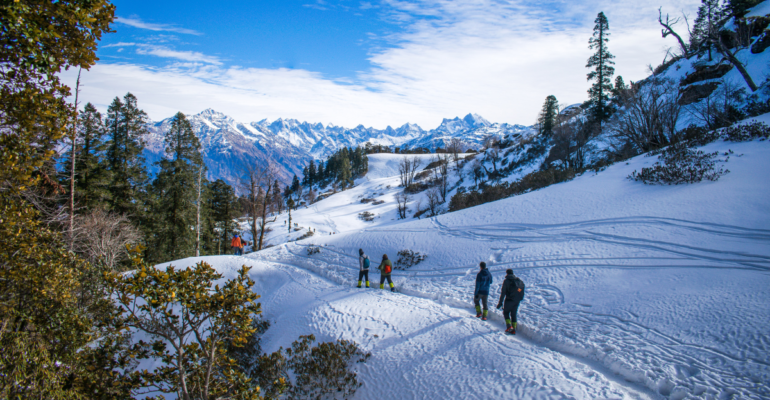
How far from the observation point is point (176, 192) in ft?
83.0

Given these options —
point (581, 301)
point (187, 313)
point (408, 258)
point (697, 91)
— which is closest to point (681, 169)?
point (581, 301)

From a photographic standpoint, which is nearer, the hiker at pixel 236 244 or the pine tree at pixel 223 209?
the hiker at pixel 236 244

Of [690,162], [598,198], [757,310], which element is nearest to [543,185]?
[598,198]

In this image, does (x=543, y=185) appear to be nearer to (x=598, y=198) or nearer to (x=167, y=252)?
(x=598, y=198)

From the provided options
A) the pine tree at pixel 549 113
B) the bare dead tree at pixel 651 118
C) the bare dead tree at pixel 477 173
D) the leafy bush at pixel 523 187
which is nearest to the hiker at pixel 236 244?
the leafy bush at pixel 523 187

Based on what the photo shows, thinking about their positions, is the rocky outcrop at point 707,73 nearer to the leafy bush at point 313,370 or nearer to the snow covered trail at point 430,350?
the snow covered trail at point 430,350

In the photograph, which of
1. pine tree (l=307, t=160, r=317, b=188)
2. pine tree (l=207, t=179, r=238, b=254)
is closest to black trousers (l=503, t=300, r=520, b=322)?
pine tree (l=207, t=179, r=238, b=254)

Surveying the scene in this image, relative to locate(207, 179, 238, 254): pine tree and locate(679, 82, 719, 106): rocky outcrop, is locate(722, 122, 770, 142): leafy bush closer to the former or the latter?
locate(679, 82, 719, 106): rocky outcrop

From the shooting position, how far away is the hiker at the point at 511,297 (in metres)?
8.92

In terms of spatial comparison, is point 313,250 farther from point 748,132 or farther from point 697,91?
point 697,91

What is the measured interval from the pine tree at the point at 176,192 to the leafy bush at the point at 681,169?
105ft

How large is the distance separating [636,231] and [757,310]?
21.9 ft

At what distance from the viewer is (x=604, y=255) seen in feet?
42.4

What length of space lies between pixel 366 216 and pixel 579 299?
43.5 metres
